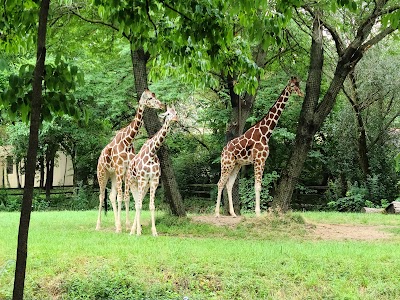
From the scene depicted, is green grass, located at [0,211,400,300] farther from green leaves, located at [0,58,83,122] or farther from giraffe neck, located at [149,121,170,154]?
green leaves, located at [0,58,83,122]

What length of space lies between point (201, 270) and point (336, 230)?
18.7 feet

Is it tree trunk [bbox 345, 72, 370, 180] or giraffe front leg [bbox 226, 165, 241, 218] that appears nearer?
giraffe front leg [bbox 226, 165, 241, 218]

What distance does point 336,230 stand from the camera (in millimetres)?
12164

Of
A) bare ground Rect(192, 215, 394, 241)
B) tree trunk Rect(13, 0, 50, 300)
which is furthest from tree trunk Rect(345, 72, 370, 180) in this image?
tree trunk Rect(13, 0, 50, 300)

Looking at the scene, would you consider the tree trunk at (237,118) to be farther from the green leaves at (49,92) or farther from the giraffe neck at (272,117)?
the green leaves at (49,92)

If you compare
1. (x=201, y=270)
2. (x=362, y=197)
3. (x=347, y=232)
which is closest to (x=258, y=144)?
(x=347, y=232)

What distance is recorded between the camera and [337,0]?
4.86 m

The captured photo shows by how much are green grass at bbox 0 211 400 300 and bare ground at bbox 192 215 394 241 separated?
153cm

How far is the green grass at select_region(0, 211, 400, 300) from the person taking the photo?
6.95 metres

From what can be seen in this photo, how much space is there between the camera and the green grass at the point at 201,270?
274 inches

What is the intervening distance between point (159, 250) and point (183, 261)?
2.74ft

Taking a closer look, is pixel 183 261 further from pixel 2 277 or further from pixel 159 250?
pixel 2 277

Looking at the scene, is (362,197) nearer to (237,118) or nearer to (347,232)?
(237,118)

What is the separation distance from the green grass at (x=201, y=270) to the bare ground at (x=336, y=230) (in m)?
1.53
